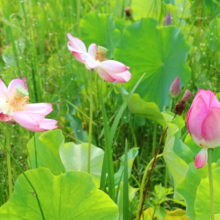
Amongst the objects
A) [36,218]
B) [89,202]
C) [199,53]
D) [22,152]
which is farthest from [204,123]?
[199,53]

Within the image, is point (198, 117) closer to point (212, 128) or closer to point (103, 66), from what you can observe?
point (212, 128)

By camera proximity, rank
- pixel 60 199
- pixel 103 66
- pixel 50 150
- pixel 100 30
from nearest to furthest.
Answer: pixel 60 199 < pixel 103 66 < pixel 50 150 < pixel 100 30

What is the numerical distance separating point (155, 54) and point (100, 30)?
428 mm

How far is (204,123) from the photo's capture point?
0.51 meters

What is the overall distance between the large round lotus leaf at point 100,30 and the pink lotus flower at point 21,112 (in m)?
0.85

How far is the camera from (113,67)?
2.33 ft

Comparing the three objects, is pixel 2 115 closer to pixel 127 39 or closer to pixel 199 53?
pixel 127 39

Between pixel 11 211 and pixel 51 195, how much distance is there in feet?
0.29

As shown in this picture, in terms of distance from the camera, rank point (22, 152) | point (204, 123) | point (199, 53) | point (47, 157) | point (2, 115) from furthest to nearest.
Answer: point (199, 53), point (22, 152), point (47, 157), point (2, 115), point (204, 123)

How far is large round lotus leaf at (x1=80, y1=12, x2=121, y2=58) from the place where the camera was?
4.85 ft

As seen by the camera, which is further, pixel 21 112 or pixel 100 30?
pixel 100 30

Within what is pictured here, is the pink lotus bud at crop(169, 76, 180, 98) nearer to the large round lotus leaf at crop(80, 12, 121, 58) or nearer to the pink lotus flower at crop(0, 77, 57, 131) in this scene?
the pink lotus flower at crop(0, 77, 57, 131)

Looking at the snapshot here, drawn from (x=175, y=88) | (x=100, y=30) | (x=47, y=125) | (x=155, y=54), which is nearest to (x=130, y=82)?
(x=155, y=54)

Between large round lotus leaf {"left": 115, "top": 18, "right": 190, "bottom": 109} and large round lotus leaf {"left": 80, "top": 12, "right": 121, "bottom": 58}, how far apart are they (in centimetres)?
24
